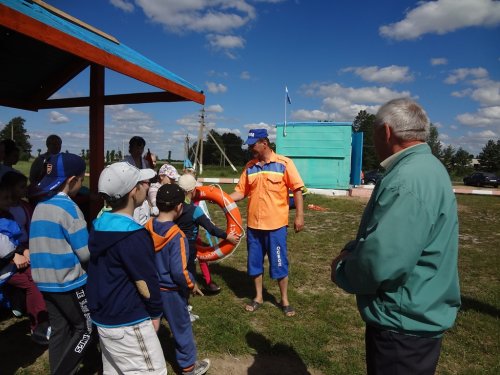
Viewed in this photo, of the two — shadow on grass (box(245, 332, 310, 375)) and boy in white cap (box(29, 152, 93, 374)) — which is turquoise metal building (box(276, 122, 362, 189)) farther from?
boy in white cap (box(29, 152, 93, 374))

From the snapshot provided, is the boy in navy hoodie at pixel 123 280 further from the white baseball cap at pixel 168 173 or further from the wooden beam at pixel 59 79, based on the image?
the wooden beam at pixel 59 79

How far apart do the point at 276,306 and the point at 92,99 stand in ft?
10.6

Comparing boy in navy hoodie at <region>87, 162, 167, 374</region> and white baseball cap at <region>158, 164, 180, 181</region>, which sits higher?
white baseball cap at <region>158, 164, 180, 181</region>

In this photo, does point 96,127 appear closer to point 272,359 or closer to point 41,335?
point 41,335

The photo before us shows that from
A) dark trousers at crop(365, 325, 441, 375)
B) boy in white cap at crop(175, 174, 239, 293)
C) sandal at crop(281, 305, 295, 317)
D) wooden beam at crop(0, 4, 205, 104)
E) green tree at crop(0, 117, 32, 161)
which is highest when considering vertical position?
green tree at crop(0, 117, 32, 161)

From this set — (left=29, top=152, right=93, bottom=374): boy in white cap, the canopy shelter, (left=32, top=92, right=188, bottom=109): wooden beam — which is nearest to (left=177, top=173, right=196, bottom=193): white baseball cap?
the canopy shelter

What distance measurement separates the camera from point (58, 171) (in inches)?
87.6

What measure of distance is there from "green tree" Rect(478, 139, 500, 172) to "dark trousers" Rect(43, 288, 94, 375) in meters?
62.8

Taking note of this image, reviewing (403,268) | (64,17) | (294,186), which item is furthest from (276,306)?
(64,17)

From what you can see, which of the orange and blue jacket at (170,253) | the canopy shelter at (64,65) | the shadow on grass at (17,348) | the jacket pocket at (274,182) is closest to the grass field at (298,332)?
the shadow on grass at (17,348)

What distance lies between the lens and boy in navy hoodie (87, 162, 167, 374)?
1.88 meters

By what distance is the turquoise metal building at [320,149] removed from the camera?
15852 mm

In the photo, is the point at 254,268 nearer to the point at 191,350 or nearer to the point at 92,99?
the point at 191,350

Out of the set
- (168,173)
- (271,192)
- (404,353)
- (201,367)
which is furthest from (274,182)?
(404,353)
